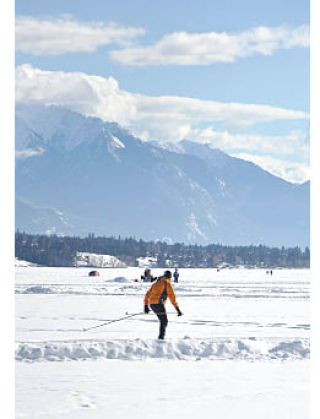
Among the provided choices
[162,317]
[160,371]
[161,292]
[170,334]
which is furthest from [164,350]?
[170,334]

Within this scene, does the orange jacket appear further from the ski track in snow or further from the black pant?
the ski track in snow

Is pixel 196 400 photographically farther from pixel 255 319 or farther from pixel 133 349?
pixel 255 319

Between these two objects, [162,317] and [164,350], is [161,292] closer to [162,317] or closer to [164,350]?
[162,317]

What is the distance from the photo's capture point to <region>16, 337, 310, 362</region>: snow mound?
14844 mm

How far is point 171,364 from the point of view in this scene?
14.1 meters

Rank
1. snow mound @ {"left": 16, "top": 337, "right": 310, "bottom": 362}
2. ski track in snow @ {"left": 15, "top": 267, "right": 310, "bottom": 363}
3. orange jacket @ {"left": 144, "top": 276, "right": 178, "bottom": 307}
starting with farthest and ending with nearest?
orange jacket @ {"left": 144, "top": 276, "right": 178, "bottom": 307} < ski track in snow @ {"left": 15, "top": 267, "right": 310, "bottom": 363} < snow mound @ {"left": 16, "top": 337, "right": 310, "bottom": 362}

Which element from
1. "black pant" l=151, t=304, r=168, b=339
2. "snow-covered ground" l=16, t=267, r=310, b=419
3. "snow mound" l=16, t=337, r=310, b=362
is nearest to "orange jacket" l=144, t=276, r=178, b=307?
"black pant" l=151, t=304, r=168, b=339

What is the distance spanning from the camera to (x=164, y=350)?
15.4m

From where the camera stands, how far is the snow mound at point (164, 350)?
1484cm

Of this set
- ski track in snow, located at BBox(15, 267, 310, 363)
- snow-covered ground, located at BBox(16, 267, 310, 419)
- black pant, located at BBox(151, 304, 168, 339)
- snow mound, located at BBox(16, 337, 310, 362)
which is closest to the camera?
snow-covered ground, located at BBox(16, 267, 310, 419)
